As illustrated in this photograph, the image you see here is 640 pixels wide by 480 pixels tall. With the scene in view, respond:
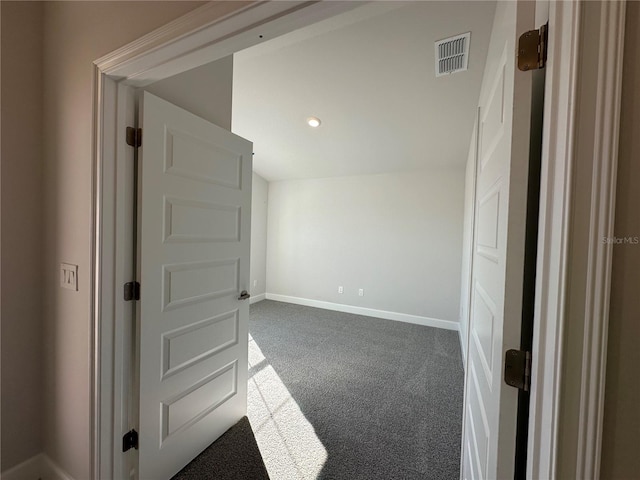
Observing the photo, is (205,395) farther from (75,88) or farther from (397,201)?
(397,201)

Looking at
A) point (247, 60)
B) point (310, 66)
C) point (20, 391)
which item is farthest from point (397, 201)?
point (20, 391)

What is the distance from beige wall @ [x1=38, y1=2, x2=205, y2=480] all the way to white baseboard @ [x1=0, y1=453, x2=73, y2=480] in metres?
0.05

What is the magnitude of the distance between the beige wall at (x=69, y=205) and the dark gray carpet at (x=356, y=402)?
3.48 ft

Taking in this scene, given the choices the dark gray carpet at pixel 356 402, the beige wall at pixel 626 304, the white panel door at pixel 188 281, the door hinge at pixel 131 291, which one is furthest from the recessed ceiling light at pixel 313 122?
the beige wall at pixel 626 304

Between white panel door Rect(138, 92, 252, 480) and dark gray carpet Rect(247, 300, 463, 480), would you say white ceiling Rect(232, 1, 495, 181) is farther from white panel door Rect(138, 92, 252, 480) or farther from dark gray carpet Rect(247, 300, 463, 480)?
dark gray carpet Rect(247, 300, 463, 480)

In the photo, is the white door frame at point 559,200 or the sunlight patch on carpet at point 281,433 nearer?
the white door frame at point 559,200

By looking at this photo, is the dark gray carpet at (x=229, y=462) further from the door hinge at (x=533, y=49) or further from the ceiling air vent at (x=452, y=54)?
the ceiling air vent at (x=452, y=54)

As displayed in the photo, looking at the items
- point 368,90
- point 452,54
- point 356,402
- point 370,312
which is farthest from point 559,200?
point 370,312

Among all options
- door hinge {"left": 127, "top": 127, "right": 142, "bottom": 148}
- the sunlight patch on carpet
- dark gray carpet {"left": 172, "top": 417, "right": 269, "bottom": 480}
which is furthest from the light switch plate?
the sunlight patch on carpet

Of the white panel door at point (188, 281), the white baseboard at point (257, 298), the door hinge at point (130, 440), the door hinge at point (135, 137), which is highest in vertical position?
the door hinge at point (135, 137)

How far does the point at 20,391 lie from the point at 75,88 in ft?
4.98

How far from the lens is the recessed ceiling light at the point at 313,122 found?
3104mm

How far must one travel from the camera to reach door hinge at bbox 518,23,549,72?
0.59 meters

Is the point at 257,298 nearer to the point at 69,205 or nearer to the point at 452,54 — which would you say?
the point at 69,205
